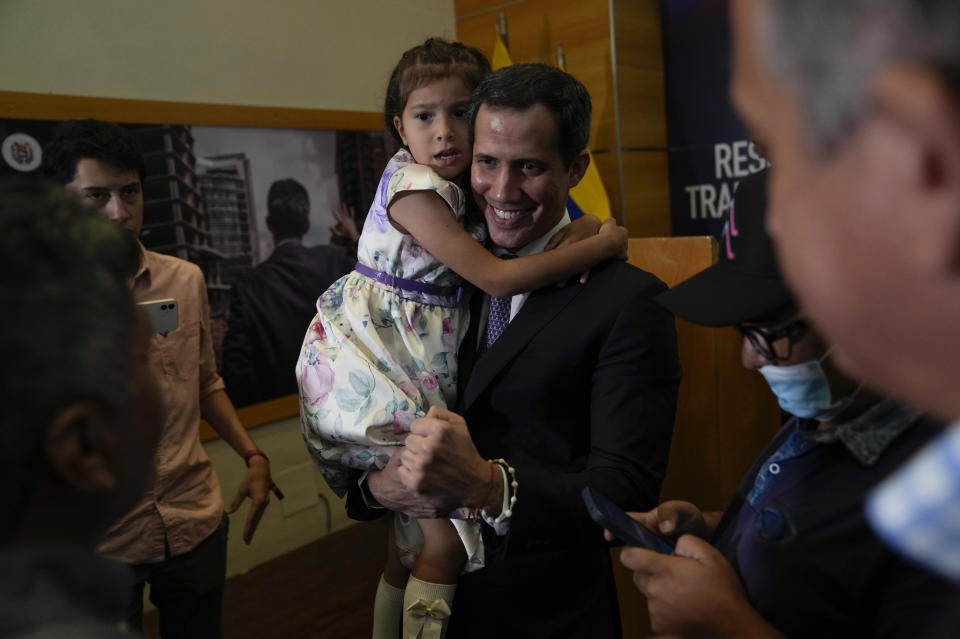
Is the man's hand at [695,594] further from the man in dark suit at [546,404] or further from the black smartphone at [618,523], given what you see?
the man in dark suit at [546,404]

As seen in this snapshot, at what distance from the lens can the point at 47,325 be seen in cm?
65

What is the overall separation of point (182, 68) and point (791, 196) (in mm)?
3640

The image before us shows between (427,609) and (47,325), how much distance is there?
123cm

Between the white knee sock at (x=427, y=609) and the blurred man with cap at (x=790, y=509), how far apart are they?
72cm

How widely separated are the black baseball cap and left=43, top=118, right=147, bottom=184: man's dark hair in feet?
5.54

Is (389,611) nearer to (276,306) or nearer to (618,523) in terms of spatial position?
(618,523)

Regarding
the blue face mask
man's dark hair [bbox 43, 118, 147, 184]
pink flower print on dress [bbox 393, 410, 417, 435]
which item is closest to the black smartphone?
the blue face mask

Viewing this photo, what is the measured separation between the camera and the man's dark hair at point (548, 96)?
5.32 feet

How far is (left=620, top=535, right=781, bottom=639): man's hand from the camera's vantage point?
930 millimetres

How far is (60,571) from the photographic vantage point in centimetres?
67

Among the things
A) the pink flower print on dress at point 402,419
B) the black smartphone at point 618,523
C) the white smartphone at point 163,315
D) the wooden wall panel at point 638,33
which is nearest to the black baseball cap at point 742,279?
the black smartphone at point 618,523

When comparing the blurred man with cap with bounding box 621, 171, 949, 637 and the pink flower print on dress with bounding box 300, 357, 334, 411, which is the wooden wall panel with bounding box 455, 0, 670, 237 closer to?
the pink flower print on dress with bounding box 300, 357, 334, 411

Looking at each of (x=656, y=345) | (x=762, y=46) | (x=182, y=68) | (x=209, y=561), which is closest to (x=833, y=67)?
(x=762, y=46)

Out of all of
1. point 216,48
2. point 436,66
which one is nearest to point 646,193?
point 216,48
